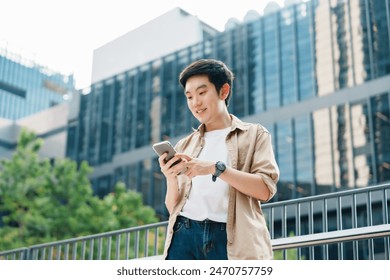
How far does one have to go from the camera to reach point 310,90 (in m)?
21.8

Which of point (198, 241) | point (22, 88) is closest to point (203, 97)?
point (198, 241)

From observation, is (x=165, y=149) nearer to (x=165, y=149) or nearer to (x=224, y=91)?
(x=165, y=149)

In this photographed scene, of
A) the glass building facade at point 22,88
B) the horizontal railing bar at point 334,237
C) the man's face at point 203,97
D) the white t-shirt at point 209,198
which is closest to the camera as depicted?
the white t-shirt at point 209,198

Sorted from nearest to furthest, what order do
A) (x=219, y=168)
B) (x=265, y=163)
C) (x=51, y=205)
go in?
(x=219, y=168)
(x=265, y=163)
(x=51, y=205)

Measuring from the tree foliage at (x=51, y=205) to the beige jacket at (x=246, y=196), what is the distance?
16.4 meters

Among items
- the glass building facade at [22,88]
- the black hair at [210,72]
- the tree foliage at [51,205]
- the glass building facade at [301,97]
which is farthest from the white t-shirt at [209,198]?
the glass building facade at [22,88]

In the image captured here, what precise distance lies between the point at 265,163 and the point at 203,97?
14.4 inches

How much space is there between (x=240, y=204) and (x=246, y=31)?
22.6 meters

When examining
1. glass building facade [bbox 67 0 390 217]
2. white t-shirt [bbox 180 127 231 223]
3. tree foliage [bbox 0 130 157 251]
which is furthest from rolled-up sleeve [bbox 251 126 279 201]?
glass building facade [bbox 67 0 390 217]

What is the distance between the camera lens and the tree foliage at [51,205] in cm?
1847

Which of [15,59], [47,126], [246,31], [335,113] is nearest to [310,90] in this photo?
[335,113]

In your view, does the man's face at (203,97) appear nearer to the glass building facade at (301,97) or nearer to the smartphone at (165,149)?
the smartphone at (165,149)

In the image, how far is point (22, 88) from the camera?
2559 inches
